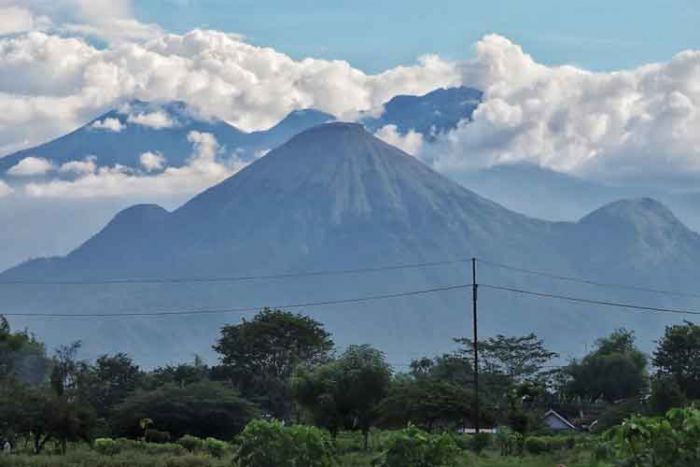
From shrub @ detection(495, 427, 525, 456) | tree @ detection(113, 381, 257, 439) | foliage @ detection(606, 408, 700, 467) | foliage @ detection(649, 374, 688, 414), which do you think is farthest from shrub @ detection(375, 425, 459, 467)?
tree @ detection(113, 381, 257, 439)

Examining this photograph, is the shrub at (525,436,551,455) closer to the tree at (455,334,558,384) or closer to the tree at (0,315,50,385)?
the tree at (0,315,50,385)

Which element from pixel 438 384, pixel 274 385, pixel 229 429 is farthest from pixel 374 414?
pixel 274 385

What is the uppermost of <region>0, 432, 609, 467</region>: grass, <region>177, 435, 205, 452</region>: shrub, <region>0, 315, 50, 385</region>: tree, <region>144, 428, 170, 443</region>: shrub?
<region>0, 315, 50, 385</region>: tree

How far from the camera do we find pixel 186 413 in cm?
6347

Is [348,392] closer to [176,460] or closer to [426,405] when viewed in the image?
[426,405]

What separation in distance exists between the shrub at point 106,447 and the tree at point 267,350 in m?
37.8

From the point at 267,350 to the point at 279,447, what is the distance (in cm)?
6074

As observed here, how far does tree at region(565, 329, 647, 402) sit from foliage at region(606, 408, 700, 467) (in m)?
75.9

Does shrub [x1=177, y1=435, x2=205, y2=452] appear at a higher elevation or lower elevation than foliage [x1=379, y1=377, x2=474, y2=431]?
lower

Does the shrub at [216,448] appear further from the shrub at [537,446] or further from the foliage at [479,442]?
the shrub at [537,446]

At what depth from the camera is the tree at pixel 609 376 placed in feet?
311

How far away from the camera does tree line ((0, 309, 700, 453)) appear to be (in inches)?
2277

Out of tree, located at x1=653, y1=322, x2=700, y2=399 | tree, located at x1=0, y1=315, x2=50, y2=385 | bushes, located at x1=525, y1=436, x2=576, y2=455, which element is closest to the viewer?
bushes, located at x1=525, y1=436, x2=576, y2=455

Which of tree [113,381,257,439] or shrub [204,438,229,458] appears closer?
shrub [204,438,229,458]
